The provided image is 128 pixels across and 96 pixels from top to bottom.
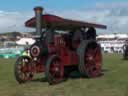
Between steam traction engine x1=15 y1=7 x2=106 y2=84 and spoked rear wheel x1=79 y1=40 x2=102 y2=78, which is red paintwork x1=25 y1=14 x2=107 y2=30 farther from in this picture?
spoked rear wheel x1=79 y1=40 x2=102 y2=78

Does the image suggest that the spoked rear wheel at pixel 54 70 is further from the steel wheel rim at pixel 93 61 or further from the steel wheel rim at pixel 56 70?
the steel wheel rim at pixel 93 61

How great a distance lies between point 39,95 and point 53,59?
2595mm

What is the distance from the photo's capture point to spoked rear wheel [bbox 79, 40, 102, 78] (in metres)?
13.5

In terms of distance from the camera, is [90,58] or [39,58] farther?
[90,58]

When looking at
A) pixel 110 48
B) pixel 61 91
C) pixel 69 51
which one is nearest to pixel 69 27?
pixel 69 51

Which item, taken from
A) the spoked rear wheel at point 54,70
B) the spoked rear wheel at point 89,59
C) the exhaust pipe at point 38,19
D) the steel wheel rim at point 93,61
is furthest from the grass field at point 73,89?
the exhaust pipe at point 38,19

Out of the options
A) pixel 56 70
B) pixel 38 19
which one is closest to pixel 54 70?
pixel 56 70

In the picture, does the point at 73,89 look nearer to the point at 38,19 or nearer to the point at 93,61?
the point at 38,19

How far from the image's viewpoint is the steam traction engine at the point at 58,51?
12.3 metres

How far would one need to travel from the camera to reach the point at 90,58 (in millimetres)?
14047

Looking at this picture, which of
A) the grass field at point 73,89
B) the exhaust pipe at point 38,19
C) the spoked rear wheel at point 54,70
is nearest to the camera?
the grass field at point 73,89

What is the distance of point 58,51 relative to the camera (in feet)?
42.5

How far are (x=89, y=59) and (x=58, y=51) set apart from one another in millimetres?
1491

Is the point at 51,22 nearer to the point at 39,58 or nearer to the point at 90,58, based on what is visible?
the point at 39,58
